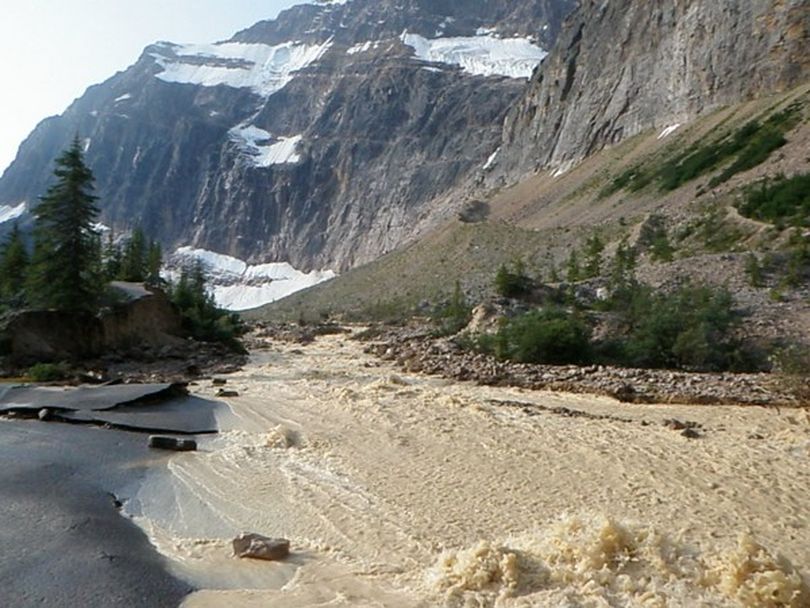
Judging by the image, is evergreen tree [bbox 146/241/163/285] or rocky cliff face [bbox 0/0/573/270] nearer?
evergreen tree [bbox 146/241/163/285]

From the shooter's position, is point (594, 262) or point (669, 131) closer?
point (594, 262)

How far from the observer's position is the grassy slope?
38.9 m

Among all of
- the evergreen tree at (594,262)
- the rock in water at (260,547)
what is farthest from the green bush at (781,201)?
the rock in water at (260,547)

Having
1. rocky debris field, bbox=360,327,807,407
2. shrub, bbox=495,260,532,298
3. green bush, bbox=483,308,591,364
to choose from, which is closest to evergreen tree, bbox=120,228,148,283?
shrub, bbox=495,260,532,298

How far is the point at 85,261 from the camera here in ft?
81.9

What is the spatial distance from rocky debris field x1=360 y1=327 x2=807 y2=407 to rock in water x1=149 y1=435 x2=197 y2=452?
26.4 ft

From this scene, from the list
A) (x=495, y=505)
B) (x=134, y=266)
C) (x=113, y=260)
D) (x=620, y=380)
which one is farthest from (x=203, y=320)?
(x=495, y=505)

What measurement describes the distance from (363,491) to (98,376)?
1377 cm

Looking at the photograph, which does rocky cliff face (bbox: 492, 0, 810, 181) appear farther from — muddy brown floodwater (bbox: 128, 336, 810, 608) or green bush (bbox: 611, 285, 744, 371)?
muddy brown floodwater (bbox: 128, 336, 810, 608)

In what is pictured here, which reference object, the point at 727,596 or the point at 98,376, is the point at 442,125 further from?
the point at 727,596

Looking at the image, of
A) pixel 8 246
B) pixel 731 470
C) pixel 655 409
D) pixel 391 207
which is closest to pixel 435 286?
pixel 8 246

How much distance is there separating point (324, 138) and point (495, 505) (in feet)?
516

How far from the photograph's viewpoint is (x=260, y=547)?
730 cm

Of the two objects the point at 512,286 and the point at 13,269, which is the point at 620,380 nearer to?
the point at 512,286
